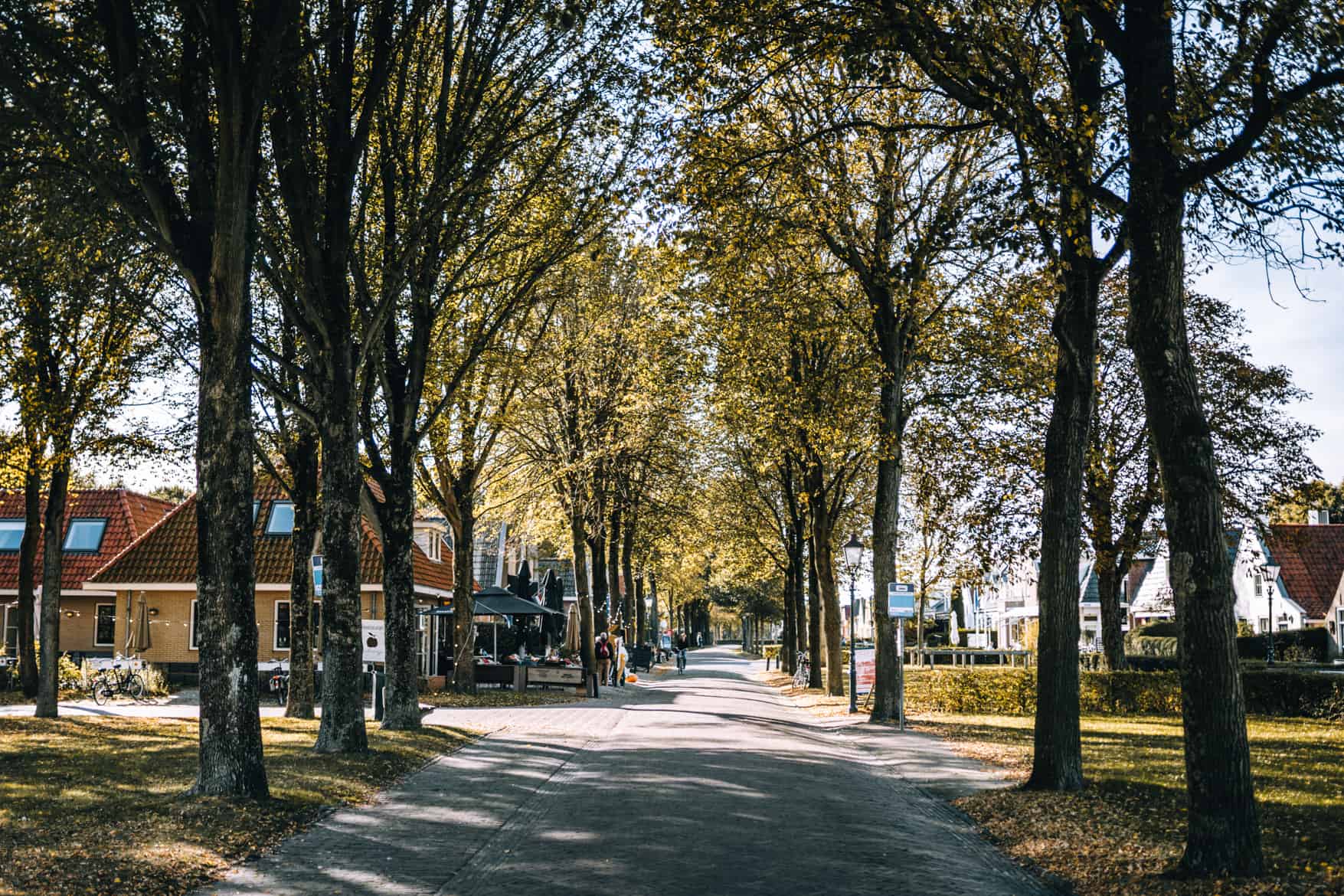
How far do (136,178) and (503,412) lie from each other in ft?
44.4

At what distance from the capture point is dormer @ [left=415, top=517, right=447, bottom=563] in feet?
144

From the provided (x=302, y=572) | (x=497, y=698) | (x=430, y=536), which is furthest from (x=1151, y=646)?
(x=302, y=572)

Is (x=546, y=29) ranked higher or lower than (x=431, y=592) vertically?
higher

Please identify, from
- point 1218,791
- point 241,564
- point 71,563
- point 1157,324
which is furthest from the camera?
point 71,563

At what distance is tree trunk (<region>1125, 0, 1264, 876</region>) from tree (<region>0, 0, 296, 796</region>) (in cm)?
798

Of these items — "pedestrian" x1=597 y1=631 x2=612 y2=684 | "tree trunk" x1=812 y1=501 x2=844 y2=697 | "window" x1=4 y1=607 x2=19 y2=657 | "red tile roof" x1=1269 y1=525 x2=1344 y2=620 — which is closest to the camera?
"tree trunk" x1=812 y1=501 x2=844 y2=697

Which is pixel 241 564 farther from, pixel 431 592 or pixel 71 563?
pixel 71 563

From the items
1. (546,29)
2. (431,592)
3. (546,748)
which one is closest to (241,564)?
(546,748)

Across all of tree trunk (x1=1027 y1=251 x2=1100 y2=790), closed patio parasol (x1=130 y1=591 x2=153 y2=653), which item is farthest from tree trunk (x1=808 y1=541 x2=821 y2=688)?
tree trunk (x1=1027 y1=251 x2=1100 y2=790)

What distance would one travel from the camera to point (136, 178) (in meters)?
12.2

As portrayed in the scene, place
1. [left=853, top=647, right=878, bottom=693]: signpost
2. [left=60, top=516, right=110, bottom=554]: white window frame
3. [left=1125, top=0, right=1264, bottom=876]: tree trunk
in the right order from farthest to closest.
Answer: [left=60, top=516, right=110, bottom=554]: white window frame, [left=853, top=647, right=878, bottom=693]: signpost, [left=1125, top=0, right=1264, bottom=876]: tree trunk

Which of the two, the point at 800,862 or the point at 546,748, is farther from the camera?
the point at 546,748

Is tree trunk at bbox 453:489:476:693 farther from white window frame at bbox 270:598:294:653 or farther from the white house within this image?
the white house

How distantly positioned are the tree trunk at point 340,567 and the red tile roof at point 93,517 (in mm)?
30419
